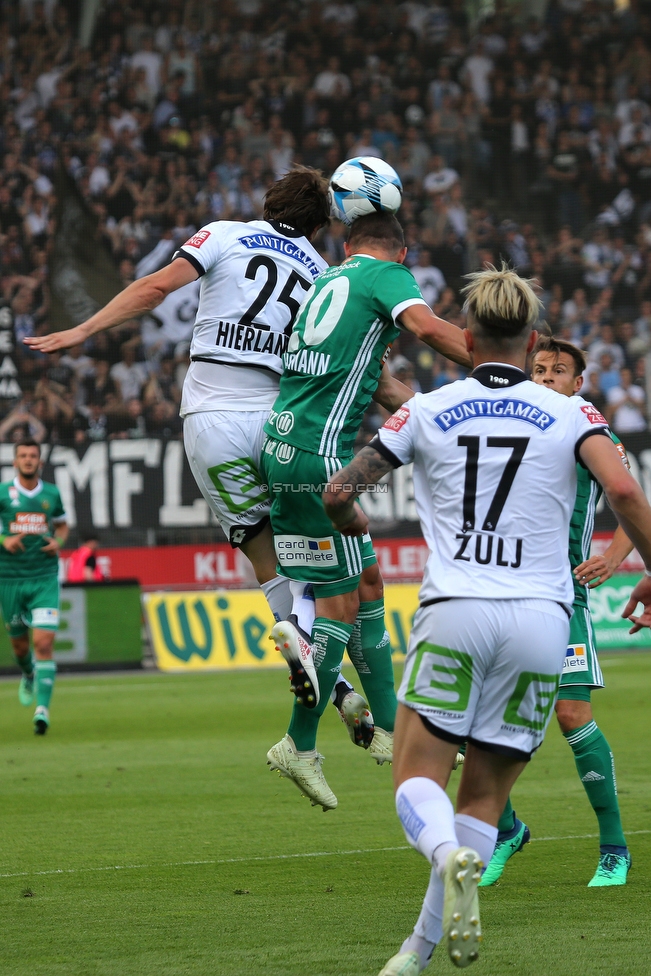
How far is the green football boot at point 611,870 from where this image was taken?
602cm

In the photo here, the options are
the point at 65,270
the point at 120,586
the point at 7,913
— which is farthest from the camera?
the point at 65,270

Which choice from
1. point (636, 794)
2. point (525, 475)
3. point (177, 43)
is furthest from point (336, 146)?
point (525, 475)

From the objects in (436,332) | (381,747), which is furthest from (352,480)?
(381,747)

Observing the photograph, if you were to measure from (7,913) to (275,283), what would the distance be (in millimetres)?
2912

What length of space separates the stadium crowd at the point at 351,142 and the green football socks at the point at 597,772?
562 inches

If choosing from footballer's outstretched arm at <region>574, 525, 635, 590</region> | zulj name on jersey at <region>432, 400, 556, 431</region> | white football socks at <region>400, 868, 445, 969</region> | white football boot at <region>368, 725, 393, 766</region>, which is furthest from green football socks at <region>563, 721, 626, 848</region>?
zulj name on jersey at <region>432, 400, 556, 431</region>

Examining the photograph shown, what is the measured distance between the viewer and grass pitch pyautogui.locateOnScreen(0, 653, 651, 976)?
15.7ft

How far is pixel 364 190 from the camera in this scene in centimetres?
555

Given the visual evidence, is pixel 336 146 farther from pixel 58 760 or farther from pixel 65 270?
pixel 58 760

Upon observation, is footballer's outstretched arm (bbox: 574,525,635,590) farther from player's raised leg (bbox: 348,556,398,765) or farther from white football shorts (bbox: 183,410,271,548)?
white football shorts (bbox: 183,410,271,548)

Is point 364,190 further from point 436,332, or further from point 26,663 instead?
point 26,663

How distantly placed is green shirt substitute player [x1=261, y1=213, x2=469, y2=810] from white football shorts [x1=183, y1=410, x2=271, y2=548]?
136 millimetres

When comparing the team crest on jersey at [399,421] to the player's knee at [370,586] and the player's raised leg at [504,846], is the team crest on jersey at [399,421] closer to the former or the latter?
the player's knee at [370,586]

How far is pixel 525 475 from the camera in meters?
4.06
